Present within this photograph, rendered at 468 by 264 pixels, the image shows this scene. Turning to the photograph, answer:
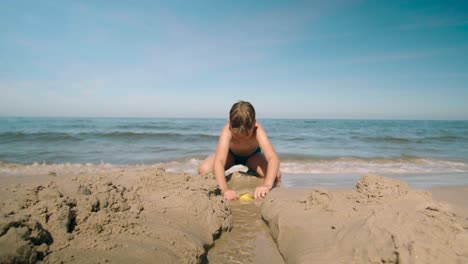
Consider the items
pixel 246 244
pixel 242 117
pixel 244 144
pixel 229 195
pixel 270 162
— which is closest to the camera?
pixel 246 244

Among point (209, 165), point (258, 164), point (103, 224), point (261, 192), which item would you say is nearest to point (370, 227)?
point (103, 224)

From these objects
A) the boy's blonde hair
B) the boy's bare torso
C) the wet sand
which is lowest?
the wet sand

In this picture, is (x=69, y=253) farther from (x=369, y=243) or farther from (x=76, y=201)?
(x=369, y=243)

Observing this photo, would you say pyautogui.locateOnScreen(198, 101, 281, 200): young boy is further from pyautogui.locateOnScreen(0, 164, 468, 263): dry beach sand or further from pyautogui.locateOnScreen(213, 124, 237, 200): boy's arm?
pyautogui.locateOnScreen(0, 164, 468, 263): dry beach sand

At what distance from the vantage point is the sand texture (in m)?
1.25

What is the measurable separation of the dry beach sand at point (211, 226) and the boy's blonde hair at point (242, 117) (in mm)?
1022

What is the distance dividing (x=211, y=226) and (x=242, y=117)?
161cm

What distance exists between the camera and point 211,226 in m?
2.36

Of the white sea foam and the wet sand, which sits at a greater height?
the wet sand

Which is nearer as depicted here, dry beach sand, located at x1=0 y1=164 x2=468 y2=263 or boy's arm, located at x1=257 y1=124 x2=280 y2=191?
dry beach sand, located at x1=0 y1=164 x2=468 y2=263

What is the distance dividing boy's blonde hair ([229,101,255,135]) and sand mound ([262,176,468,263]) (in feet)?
4.12

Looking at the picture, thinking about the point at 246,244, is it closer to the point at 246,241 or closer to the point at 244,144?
the point at 246,241

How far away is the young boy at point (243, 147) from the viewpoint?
3581mm

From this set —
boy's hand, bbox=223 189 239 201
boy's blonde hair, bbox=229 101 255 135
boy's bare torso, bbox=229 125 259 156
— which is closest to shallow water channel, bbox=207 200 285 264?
boy's hand, bbox=223 189 239 201
